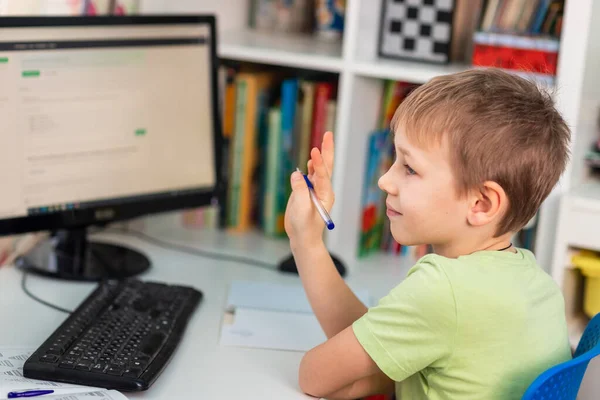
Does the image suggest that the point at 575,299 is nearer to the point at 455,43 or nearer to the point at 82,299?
the point at 455,43

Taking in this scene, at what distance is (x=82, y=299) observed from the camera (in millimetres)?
1459

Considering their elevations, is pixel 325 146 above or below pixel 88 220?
above

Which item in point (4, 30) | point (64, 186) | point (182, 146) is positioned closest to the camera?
point (4, 30)

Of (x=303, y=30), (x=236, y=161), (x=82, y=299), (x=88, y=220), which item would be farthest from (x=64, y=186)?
(x=303, y=30)

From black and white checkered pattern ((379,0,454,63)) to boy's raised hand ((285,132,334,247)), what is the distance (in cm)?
55

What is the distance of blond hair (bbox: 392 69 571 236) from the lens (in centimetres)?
108

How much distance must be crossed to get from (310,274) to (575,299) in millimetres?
611

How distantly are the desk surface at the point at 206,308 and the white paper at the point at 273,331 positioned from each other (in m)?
0.02

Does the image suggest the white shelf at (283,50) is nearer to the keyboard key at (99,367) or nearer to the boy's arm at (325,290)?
the boy's arm at (325,290)

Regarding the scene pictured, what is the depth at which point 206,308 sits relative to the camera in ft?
4.82

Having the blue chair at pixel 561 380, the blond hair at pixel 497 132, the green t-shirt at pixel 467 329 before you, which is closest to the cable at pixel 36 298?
the green t-shirt at pixel 467 329

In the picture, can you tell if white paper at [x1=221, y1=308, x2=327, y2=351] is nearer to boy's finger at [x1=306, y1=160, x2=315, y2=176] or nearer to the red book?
boy's finger at [x1=306, y1=160, x2=315, y2=176]

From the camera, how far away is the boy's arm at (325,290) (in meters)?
1.29

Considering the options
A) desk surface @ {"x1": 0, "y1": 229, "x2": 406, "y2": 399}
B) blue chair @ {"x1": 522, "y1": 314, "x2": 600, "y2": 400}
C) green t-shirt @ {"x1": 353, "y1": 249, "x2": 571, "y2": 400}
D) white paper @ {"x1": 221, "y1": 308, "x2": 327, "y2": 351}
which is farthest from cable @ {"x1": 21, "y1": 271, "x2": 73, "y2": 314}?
blue chair @ {"x1": 522, "y1": 314, "x2": 600, "y2": 400}
